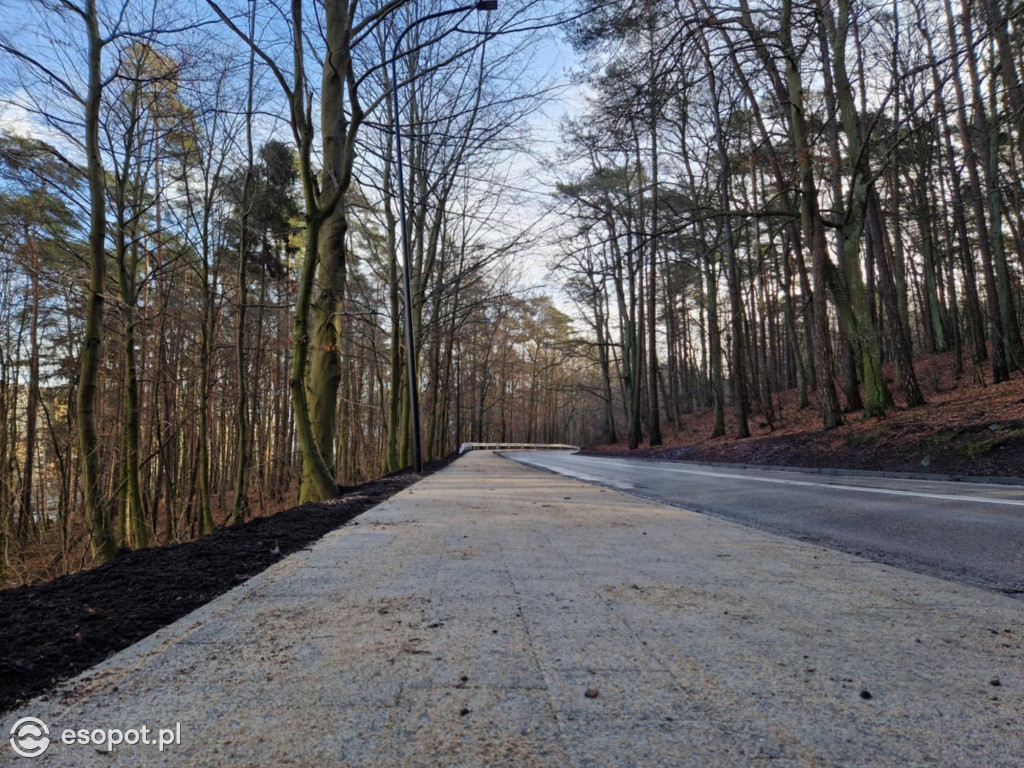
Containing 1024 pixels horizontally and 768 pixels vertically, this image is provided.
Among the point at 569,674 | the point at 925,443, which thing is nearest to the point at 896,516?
the point at 569,674

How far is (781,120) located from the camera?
1477 centimetres

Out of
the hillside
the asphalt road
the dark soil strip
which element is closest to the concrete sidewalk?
the dark soil strip

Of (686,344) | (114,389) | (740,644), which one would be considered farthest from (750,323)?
(740,644)

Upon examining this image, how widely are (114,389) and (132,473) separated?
20.7ft

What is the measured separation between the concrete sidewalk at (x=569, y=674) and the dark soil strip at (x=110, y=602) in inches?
5.2

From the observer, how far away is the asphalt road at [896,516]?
311 cm

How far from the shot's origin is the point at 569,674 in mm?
1461

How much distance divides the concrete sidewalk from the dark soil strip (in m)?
0.13

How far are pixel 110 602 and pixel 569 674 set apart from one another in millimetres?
1918

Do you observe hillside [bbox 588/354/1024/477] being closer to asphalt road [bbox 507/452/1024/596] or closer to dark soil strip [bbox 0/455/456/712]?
asphalt road [bbox 507/452/1024/596]

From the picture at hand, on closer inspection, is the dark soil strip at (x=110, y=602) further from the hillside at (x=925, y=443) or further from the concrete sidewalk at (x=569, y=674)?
the hillside at (x=925, y=443)

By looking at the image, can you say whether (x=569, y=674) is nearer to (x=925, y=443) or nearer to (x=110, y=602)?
(x=110, y=602)

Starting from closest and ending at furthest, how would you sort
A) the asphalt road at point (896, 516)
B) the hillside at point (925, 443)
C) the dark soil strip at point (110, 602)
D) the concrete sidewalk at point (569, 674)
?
1. the concrete sidewalk at point (569, 674)
2. the dark soil strip at point (110, 602)
3. the asphalt road at point (896, 516)
4. the hillside at point (925, 443)

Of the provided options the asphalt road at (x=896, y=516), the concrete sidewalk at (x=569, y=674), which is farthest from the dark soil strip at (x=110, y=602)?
the asphalt road at (x=896, y=516)
